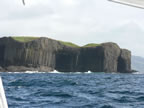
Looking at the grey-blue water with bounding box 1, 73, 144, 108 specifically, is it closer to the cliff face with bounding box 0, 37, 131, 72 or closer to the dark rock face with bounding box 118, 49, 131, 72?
the cliff face with bounding box 0, 37, 131, 72

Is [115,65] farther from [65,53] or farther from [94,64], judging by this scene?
[65,53]

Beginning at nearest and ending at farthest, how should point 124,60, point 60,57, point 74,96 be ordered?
point 74,96, point 60,57, point 124,60

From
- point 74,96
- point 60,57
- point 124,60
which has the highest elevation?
point 60,57

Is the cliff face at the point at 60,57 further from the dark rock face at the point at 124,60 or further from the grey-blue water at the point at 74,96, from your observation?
the grey-blue water at the point at 74,96

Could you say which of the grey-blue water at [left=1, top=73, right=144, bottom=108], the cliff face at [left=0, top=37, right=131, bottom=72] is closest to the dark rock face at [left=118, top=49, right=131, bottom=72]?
the cliff face at [left=0, top=37, right=131, bottom=72]

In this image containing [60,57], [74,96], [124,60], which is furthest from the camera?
[124,60]

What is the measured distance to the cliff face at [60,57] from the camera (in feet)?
493

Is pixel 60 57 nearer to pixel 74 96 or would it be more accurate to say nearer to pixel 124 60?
pixel 124 60

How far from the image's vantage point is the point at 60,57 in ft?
527

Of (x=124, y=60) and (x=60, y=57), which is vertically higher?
(x=60, y=57)

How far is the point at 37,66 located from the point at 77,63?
2131 centimetres

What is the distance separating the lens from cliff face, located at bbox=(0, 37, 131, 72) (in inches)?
5910

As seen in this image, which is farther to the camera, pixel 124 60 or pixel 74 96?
pixel 124 60

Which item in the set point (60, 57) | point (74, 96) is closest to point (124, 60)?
point (60, 57)
